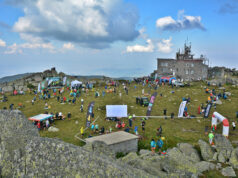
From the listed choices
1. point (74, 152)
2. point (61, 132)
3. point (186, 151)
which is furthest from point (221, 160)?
point (61, 132)

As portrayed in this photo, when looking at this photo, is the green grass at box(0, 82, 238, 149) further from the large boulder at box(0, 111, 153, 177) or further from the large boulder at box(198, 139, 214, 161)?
the large boulder at box(0, 111, 153, 177)

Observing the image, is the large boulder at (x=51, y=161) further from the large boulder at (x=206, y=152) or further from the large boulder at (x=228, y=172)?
the large boulder at (x=206, y=152)

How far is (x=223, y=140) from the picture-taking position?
16.3 metres

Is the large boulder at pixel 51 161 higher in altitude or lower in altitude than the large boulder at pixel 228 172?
higher

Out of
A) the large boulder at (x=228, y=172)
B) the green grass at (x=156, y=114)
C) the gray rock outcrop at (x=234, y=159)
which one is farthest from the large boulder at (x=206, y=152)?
the green grass at (x=156, y=114)

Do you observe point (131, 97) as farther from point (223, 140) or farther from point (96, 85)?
point (223, 140)

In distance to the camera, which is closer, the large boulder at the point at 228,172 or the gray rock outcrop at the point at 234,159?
the large boulder at the point at 228,172

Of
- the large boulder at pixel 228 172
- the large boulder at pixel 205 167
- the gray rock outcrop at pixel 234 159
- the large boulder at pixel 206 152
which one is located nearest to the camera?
the large boulder at pixel 228 172

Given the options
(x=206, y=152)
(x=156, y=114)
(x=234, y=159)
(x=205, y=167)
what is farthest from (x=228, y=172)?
(x=156, y=114)

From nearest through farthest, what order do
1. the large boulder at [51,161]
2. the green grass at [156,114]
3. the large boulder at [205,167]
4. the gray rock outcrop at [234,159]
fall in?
1. the large boulder at [51,161]
2. the large boulder at [205,167]
3. the gray rock outcrop at [234,159]
4. the green grass at [156,114]

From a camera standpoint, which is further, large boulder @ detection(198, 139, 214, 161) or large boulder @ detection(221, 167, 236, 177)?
large boulder @ detection(198, 139, 214, 161)

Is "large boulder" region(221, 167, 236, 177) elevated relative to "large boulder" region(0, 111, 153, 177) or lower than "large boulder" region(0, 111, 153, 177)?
lower

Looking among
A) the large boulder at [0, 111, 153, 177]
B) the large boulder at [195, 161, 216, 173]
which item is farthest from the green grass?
the large boulder at [0, 111, 153, 177]

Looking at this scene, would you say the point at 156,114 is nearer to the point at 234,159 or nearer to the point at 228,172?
the point at 234,159
